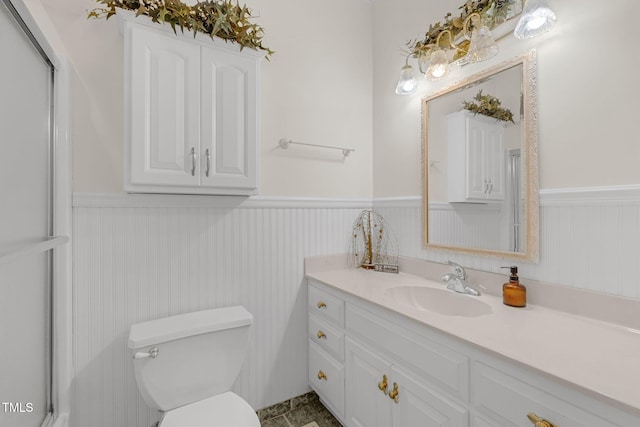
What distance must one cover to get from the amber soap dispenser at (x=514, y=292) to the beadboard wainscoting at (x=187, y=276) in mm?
1037

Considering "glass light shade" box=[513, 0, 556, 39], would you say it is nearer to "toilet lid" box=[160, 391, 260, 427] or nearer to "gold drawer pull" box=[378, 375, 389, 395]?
"gold drawer pull" box=[378, 375, 389, 395]

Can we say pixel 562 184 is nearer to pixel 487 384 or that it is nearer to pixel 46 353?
pixel 487 384

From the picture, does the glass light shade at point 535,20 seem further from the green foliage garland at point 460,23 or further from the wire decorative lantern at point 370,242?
the wire decorative lantern at point 370,242

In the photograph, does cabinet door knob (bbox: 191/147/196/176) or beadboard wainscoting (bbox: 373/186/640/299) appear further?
cabinet door knob (bbox: 191/147/196/176)

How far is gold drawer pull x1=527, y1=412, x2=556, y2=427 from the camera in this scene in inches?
29.5

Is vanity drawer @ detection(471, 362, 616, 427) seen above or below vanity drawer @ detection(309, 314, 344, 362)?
above

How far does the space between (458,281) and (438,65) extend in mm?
1138

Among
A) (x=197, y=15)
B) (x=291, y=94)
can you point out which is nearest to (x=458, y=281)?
(x=291, y=94)

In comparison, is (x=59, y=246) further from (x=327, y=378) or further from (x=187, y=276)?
(x=327, y=378)

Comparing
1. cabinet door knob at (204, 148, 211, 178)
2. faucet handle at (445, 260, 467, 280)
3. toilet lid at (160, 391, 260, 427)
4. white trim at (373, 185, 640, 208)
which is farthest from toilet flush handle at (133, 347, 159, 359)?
white trim at (373, 185, 640, 208)

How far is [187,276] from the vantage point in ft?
5.22

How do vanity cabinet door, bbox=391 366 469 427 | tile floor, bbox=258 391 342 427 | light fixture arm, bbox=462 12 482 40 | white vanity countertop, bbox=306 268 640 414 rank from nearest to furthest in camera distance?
white vanity countertop, bbox=306 268 640 414 → vanity cabinet door, bbox=391 366 469 427 → light fixture arm, bbox=462 12 482 40 → tile floor, bbox=258 391 342 427

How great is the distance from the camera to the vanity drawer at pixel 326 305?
1.59 metres

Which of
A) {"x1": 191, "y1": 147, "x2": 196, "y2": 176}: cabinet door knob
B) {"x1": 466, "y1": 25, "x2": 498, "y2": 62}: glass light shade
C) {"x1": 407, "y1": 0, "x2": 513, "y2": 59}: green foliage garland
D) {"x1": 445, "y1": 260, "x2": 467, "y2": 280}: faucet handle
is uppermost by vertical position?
{"x1": 407, "y1": 0, "x2": 513, "y2": 59}: green foliage garland
